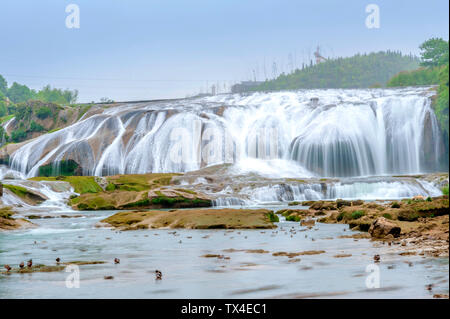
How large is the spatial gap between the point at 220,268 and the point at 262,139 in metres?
54.5

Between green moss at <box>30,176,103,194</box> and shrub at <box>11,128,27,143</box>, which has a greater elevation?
shrub at <box>11,128,27,143</box>

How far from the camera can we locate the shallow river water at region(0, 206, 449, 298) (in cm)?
972

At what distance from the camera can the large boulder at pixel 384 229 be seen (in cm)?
1650

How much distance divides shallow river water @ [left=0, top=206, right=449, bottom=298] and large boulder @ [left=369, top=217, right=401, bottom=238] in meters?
0.72

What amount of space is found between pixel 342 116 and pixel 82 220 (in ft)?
138

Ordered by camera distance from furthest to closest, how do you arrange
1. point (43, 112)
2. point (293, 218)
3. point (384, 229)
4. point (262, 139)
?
1. point (43, 112)
2. point (262, 139)
3. point (293, 218)
4. point (384, 229)

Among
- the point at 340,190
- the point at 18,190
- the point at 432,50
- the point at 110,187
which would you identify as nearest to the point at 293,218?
the point at 340,190

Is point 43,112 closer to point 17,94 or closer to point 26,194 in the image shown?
point 26,194

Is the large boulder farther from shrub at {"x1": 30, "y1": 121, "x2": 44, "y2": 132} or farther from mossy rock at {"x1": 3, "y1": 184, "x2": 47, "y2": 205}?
shrub at {"x1": 30, "y1": 121, "x2": 44, "y2": 132}

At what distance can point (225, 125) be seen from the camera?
69.9 m

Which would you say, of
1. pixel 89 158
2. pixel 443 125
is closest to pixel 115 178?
pixel 89 158

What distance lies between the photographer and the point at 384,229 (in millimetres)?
16672

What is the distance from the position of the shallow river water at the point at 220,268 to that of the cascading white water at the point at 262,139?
39.6m

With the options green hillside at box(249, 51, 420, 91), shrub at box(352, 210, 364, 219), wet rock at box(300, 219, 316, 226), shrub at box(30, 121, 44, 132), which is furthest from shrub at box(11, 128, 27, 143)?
shrub at box(352, 210, 364, 219)
